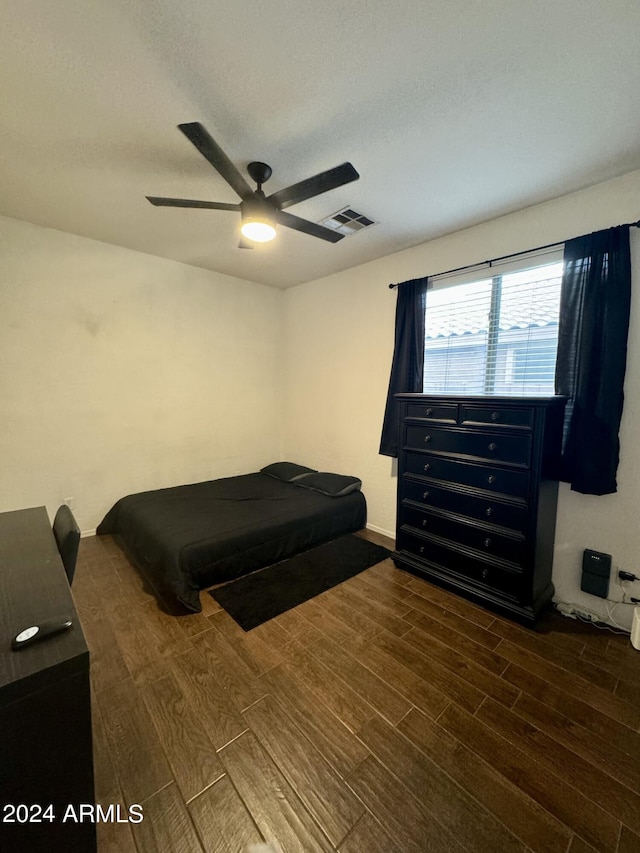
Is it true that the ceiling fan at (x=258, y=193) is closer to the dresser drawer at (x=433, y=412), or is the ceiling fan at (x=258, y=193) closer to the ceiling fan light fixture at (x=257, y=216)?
the ceiling fan light fixture at (x=257, y=216)

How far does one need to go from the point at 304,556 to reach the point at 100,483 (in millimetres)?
1992

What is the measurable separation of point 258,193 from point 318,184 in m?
0.36

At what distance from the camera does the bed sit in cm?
219

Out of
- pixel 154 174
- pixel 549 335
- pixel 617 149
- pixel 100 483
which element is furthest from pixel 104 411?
pixel 617 149

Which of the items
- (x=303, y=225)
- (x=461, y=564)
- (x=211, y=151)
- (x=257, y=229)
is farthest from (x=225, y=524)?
(x=211, y=151)

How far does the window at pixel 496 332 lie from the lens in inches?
89.1

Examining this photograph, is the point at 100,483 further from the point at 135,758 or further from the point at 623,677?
the point at 623,677

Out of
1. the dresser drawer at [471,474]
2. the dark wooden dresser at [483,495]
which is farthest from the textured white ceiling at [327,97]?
the dresser drawer at [471,474]

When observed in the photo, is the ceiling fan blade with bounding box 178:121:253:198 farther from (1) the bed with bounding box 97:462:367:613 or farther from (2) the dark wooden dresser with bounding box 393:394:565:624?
(1) the bed with bounding box 97:462:367:613

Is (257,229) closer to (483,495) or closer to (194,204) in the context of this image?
(194,204)

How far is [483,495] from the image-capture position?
2150 millimetres

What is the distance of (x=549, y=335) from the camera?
224cm

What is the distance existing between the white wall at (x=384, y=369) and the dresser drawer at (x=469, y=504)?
46 cm

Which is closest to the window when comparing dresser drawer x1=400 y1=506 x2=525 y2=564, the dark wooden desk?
dresser drawer x1=400 y1=506 x2=525 y2=564
